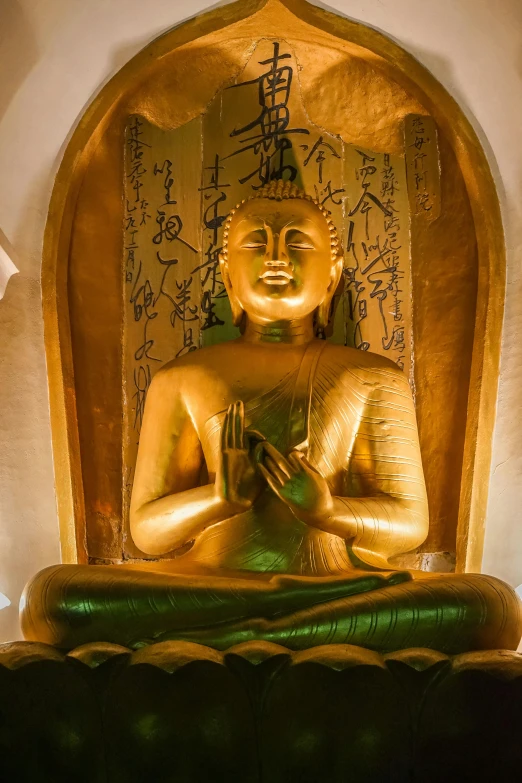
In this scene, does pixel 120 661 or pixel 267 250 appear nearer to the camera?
Result: pixel 120 661

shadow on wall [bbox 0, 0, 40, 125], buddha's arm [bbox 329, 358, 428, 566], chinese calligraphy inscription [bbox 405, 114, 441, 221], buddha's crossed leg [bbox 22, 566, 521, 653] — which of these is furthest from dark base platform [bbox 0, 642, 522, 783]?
shadow on wall [bbox 0, 0, 40, 125]

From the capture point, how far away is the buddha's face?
4.18 meters

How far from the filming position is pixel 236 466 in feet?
11.8

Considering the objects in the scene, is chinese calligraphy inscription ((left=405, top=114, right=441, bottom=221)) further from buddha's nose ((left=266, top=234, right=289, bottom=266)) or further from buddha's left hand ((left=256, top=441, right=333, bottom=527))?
buddha's left hand ((left=256, top=441, right=333, bottom=527))

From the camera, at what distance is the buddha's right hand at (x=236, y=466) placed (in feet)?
11.8

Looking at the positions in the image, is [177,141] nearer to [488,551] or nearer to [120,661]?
[488,551]

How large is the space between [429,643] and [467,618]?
0.13 meters

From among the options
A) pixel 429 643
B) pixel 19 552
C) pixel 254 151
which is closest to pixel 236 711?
pixel 429 643

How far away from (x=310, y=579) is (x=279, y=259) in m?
1.32

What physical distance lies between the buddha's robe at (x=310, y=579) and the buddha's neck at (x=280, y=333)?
29 cm

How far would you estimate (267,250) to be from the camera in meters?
4.19

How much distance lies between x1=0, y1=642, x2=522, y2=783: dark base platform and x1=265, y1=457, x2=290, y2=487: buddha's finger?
74cm

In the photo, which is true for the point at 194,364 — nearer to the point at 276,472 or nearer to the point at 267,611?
the point at 276,472

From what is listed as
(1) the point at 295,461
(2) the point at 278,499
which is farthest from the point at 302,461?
(2) the point at 278,499
